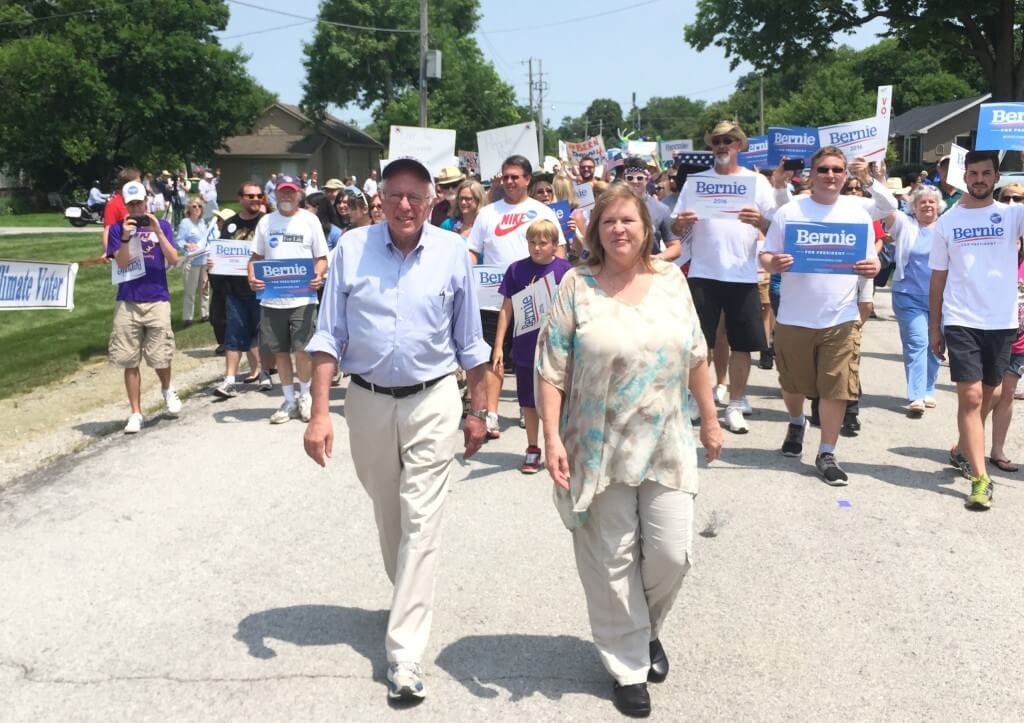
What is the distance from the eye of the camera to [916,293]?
8570 millimetres

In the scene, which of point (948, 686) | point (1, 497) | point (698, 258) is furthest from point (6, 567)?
point (698, 258)

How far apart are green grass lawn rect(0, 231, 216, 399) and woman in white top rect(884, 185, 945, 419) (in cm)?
801

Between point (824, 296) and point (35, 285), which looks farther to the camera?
point (35, 285)

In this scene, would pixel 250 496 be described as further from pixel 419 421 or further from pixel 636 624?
pixel 636 624

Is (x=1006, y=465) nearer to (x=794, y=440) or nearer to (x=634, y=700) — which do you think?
(x=794, y=440)

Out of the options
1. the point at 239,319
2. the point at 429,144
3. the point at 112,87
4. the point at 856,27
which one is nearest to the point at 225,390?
the point at 239,319

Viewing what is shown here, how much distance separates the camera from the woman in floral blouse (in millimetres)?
3615

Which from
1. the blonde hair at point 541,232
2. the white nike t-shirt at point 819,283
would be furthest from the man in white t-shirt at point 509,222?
the white nike t-shirt at point 819,283

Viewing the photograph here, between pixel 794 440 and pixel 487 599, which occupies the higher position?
pixel 794 440

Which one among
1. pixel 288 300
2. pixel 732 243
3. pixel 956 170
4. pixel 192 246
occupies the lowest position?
pixel 288 300

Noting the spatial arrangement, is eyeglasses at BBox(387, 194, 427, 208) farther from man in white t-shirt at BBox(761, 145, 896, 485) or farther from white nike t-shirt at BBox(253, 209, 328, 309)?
white nike t-shirt at BBox(253, 209, 328, 309)

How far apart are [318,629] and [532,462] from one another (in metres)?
2.65

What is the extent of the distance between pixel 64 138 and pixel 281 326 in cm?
4206

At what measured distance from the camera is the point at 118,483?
258 inches
